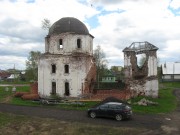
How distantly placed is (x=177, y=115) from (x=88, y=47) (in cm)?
1770

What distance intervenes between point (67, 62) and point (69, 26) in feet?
17.4

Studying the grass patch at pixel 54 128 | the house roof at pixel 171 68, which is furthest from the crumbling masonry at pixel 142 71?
the house roof at pixel 171 68

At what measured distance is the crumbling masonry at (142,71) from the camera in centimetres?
4325

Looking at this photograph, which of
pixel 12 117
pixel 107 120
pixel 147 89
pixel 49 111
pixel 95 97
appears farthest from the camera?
pixel 147 89

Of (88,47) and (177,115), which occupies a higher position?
(88,47)

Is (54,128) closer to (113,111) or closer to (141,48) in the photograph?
(113,111)

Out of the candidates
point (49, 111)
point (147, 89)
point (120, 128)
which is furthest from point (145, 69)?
point (120, 128)

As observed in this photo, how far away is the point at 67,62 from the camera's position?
40875mm

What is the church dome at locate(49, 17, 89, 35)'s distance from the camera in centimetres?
4175

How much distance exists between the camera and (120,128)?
23.5 metres

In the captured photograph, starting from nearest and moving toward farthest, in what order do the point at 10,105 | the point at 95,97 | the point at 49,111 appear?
the point at 49,111, the point at 10,105, the point at 95,97

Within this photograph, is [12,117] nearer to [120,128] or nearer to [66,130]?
[66,130]

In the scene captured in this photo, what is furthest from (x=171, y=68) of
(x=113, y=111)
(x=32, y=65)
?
(x=113, y=111)

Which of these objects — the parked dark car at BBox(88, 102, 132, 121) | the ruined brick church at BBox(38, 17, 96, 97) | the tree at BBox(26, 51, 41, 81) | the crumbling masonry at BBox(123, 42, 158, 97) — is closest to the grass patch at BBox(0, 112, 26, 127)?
the parked dark car at BBox(88, 102, 132, 121)
